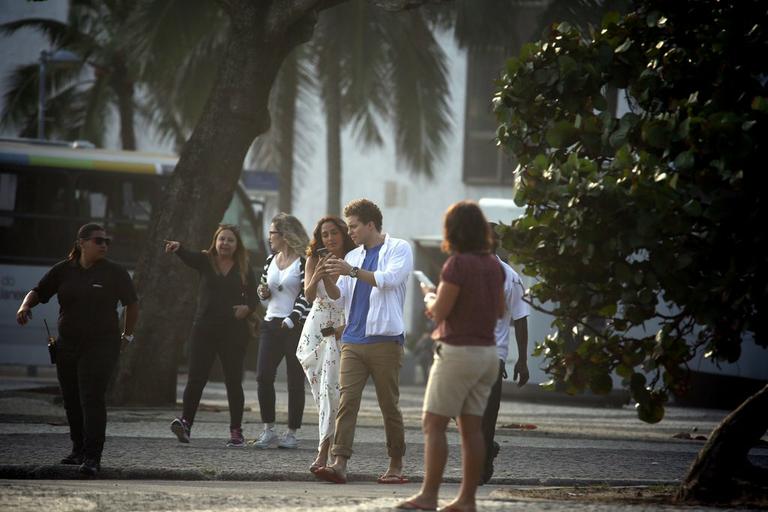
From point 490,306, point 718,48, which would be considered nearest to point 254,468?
point 490,306

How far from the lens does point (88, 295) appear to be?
33.4 ft

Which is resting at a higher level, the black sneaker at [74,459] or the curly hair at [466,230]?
the curly hair at [466,230]

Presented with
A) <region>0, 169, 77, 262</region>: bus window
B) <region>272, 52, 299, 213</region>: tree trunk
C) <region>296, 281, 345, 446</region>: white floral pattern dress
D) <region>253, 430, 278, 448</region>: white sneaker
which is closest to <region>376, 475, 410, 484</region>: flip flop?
<region>296, 281, 345, 446</region>: white floral pattern dress

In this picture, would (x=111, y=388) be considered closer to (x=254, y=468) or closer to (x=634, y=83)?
(x=254, y=468)

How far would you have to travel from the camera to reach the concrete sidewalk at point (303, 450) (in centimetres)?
1028

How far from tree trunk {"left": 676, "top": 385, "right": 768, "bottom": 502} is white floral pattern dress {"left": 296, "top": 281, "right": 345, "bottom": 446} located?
2774mm

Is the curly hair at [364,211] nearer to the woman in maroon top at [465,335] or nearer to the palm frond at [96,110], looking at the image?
the woman in maroon top at [465,335]

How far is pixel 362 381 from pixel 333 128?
Result: 20.6 m

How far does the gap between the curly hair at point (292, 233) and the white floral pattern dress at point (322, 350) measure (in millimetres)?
1304

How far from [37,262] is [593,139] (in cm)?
1498

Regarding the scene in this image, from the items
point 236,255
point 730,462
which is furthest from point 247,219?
point 730,462

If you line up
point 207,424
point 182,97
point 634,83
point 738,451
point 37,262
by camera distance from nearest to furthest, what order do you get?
1. point 738,451
2. point 634,83
3. point 207,424
4. point 37,262
5. point 182,97

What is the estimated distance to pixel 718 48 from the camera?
8.80 m

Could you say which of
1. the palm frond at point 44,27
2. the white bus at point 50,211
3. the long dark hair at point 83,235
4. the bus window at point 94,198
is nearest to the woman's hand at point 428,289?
the long dark hair at point 83,235
